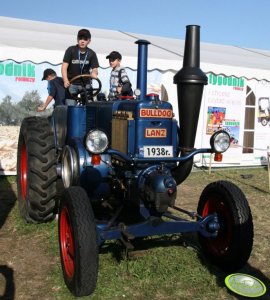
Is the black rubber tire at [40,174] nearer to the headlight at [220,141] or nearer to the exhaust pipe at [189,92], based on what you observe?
the exhaust pipe at [189,92]

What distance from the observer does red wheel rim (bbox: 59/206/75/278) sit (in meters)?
2.94

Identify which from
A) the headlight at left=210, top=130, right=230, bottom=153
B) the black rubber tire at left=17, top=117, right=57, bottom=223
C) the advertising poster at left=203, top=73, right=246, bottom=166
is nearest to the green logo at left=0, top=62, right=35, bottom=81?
the black rubber tire at left=17, top=117, right=57, bottom=223

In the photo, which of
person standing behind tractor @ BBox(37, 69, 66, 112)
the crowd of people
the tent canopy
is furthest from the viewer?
the tent canopy

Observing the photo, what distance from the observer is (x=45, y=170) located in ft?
12.8

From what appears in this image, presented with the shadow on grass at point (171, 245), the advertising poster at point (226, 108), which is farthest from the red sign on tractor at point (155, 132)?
the advertising poster at point (226, 108)

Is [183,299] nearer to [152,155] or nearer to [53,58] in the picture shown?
[152,155]

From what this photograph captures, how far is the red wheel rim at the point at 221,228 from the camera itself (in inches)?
129

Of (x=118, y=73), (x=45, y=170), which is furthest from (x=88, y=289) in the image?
(x=118, y=73)

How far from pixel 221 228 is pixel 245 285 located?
1.61 feet

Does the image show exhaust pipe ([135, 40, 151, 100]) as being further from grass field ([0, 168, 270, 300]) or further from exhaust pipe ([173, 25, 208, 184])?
grass field ([0, 168, 270, 300])

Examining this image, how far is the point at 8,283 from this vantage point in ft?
10.0

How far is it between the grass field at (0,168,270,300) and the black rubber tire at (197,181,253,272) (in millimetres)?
141

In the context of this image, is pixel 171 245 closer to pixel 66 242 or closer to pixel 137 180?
pixel 137 180

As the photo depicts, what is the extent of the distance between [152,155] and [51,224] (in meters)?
1.67
